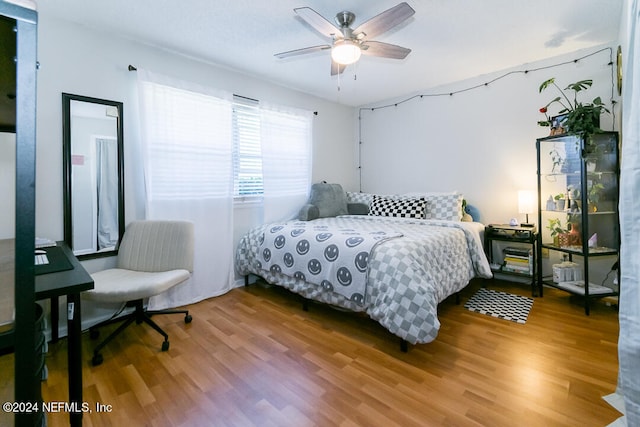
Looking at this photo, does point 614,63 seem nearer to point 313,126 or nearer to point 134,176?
point 313,126

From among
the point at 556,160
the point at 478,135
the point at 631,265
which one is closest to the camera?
the point at 631,265

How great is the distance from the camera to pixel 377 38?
2.56 metres

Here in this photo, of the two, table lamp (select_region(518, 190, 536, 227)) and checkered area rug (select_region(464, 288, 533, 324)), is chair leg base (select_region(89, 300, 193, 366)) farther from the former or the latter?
table lamp (select_region(518, 190, 536, 227))

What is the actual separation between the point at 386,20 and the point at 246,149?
2039mm

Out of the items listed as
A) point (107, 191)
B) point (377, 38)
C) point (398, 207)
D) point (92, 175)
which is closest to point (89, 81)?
point (92, 175)

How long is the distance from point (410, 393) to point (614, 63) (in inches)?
131

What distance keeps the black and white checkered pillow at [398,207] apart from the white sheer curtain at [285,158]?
3.02ft

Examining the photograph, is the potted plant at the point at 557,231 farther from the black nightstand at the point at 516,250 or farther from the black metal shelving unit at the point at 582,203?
the black nightstand at the point at 516,250

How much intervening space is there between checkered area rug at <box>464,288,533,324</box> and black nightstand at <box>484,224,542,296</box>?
276 mm

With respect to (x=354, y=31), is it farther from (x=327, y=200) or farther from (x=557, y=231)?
(x=557, y=231)

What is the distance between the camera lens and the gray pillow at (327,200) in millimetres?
3705

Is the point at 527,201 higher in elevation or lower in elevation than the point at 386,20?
lower

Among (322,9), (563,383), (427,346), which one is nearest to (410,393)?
(427,346)

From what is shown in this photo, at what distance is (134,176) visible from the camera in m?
2.55
